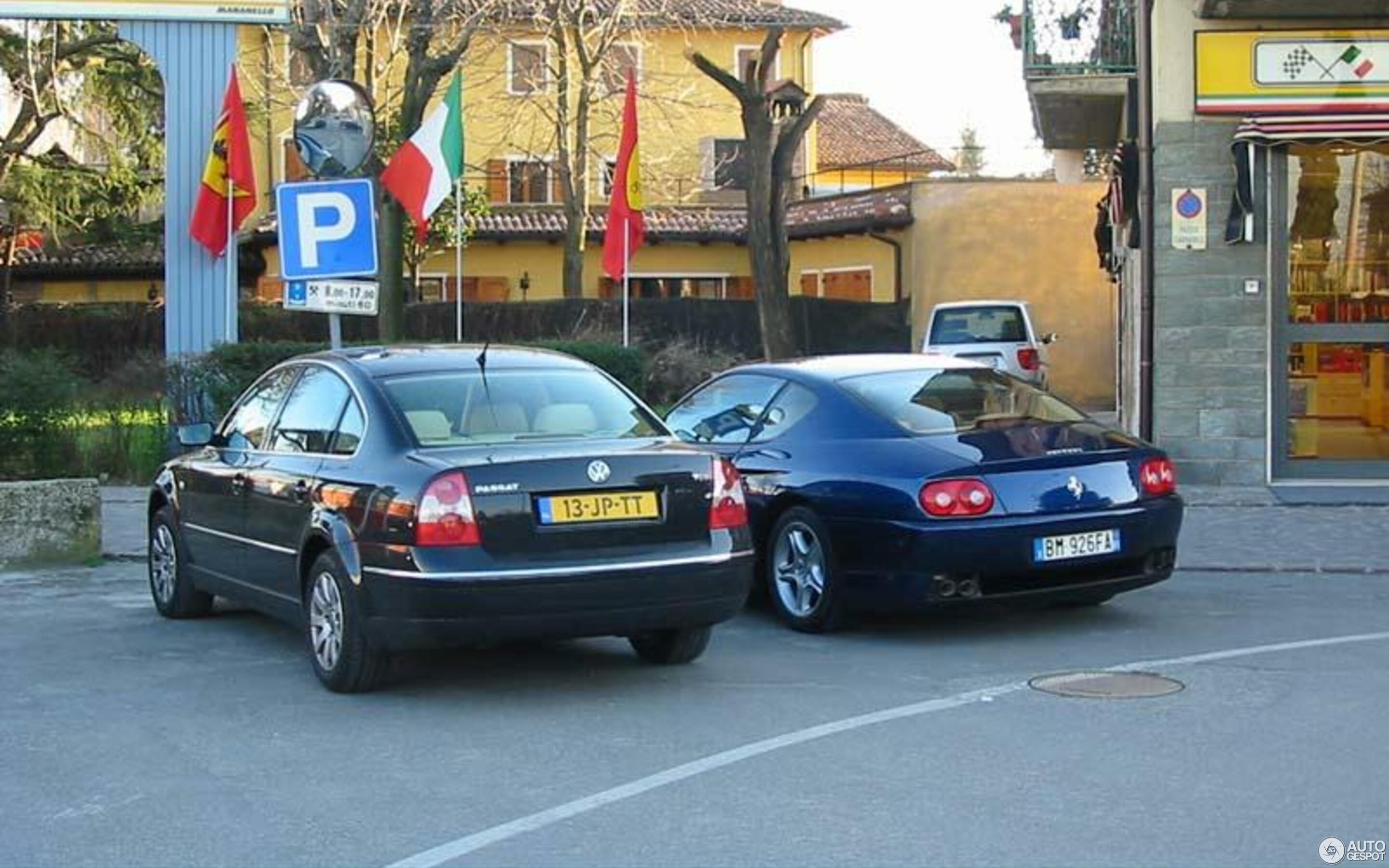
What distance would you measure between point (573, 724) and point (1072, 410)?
13.6 ft

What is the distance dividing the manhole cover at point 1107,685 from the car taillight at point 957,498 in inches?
38.8

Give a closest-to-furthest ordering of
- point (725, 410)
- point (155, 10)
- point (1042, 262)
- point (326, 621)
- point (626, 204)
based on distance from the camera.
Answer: point (326, 621) → point (725, 410) → point (155, 10) → point (626, 204) → point (1042, 262)

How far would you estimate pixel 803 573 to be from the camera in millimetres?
9391

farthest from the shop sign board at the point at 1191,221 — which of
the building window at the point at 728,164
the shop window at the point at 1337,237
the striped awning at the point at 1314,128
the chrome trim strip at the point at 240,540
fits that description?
the building window at the point at 728,164

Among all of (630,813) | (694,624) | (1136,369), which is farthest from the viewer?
(1136,369)

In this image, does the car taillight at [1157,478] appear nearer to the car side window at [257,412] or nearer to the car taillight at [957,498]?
the car taillight at [957,498]

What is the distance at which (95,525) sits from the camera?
12344 mm

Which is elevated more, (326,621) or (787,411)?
(787,411)

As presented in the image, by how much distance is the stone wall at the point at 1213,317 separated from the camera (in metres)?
15.9

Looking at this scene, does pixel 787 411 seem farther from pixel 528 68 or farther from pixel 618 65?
pixel 528 68

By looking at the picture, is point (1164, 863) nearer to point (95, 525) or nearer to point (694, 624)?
point (694, 624)

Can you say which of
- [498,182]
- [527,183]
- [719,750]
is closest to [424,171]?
[719,750]

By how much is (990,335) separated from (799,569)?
17.2 meters

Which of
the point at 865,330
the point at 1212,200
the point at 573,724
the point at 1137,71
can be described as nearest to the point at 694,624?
the point at 573,724
